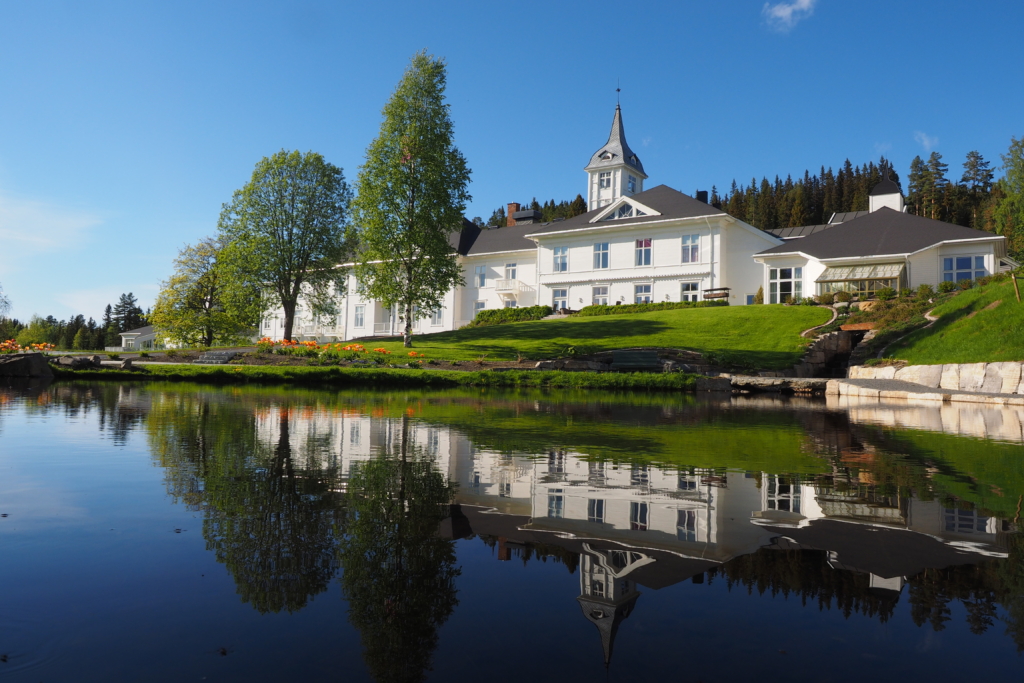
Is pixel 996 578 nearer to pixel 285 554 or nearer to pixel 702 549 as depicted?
pixel 702 549

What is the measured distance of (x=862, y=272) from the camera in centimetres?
3791

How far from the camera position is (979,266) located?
36250mm

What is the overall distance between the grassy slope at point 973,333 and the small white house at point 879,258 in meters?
9.96

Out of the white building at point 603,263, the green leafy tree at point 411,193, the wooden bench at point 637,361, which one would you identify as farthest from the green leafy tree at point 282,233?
the wooden bench at point 637,361

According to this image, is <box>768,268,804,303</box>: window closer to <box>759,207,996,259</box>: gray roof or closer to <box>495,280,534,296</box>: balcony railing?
<box>759,207,996,259</box>: gray roof

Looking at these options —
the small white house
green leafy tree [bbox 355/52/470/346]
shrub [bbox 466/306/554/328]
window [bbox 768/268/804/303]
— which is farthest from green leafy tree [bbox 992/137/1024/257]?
green leafy tree [bbox 355/52/470/346]

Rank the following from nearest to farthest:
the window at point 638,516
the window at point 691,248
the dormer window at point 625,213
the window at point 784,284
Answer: the window at point 638,516 < the window at point 784,284 < the window at point 691,248 < the dormer window at point 625,213

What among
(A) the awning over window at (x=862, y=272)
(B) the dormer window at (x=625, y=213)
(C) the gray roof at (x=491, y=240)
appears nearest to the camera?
(A) the awning over window at (x=862, y=272)

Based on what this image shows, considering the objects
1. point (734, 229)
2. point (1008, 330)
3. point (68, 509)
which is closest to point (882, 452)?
point (68, 509)

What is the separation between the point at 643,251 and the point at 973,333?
25583mm

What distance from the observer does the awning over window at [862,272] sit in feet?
122

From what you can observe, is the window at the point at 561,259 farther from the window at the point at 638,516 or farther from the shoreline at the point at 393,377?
the window at the point at 638,516

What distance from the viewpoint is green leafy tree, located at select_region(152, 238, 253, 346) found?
4822cm

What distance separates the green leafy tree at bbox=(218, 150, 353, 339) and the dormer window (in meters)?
19.5
